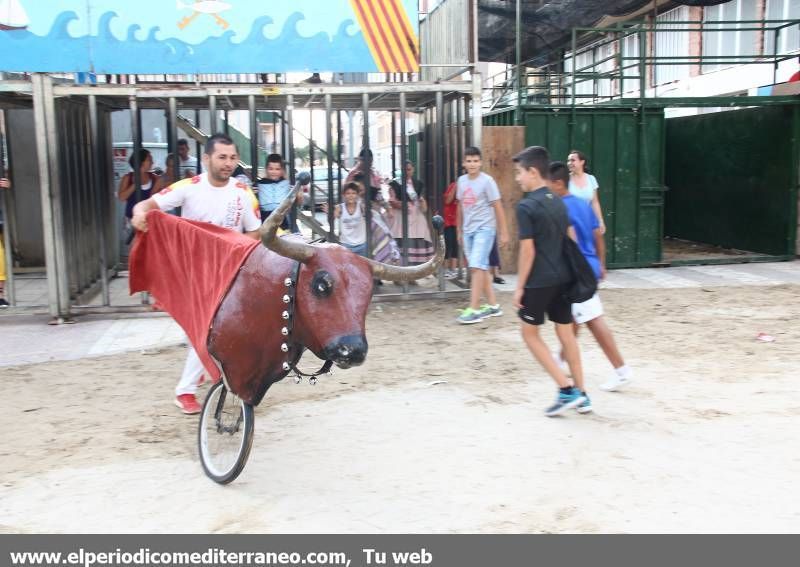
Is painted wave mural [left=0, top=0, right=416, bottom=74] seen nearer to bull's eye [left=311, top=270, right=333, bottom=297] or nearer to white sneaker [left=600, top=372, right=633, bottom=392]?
white sneaker [left=600, top=372, right=633, bottom=392]

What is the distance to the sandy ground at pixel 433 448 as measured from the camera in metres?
A: 3.91

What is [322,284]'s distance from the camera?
3.66 m

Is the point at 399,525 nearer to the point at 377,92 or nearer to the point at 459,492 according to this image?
the point at 459,492

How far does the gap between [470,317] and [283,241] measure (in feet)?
17.0

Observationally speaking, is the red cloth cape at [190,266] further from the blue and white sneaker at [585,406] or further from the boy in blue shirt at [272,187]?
the boy in blue shirt at [272,187]

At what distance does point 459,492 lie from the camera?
4.20 meters

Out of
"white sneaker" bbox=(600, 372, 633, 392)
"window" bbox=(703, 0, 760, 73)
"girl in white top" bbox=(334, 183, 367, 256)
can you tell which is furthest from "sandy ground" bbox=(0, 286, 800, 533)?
"window" bbox=(703, 0, 760, 73)

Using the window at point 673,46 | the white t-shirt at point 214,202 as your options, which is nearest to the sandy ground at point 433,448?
the white t-shirt at point 214,202

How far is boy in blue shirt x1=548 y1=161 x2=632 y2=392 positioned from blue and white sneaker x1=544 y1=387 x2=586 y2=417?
57 centimetres

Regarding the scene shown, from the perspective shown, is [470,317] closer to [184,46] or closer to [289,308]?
[184,46]

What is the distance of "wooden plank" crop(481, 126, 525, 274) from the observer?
11492 mm

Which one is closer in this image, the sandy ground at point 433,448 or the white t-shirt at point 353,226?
the sandy ground at point 433,448

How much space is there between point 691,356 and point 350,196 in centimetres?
454

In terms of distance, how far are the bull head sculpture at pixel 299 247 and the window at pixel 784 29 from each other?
1325 centimetres
